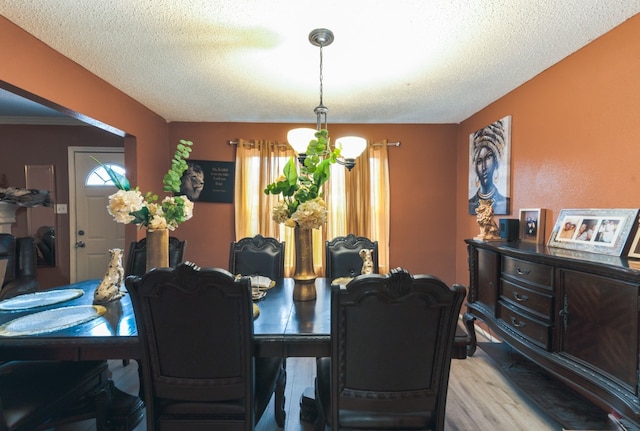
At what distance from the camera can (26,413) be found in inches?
46.6

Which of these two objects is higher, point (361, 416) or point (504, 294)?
point (504, 294)

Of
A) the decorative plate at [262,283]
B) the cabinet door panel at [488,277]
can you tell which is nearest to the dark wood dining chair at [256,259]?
the decorative plate at [262,283]

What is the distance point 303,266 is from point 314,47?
149cm

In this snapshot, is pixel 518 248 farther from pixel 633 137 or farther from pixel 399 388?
pixel 399 388

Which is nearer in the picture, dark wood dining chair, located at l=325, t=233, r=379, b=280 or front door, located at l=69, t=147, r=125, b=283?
dark wood dining chair, located at l=325, t=233, r=379, b=280

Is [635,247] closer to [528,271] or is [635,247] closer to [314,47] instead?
[528,271]

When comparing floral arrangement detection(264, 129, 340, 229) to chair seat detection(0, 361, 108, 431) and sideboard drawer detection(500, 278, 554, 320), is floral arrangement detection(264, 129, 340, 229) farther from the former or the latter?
sideboard drawer detection(500, 278, 554, 320)

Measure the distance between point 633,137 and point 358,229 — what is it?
241cm

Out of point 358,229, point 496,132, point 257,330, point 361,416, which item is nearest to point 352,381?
point 361,416

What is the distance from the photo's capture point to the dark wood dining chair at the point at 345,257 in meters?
2.33

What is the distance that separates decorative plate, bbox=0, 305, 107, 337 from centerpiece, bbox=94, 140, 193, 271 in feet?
1.15

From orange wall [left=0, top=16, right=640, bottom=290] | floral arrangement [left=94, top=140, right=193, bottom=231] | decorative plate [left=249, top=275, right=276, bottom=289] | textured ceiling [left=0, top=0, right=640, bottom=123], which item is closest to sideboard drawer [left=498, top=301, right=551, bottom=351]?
orange wall [left=0, top=16, right=640, bottom=290]

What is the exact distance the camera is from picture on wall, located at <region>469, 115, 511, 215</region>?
2.65m

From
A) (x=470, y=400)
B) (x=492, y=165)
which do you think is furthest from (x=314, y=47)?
(x=470, y=400)
